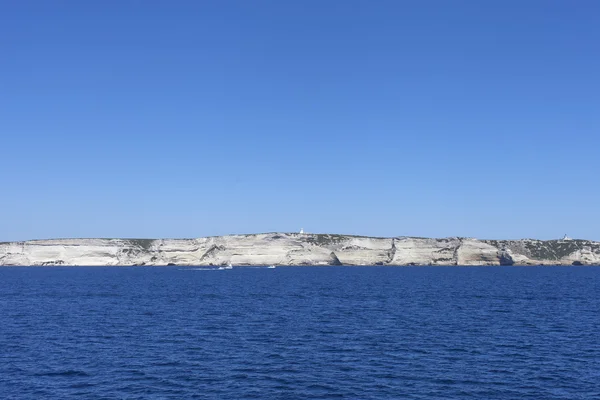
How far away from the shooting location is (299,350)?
1454 inches

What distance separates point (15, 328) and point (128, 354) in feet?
58.9

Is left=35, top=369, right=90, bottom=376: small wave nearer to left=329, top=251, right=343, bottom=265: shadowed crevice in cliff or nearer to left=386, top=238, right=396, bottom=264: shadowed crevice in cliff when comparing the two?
left=329, top=251, right=343, bottom=265: shadowed crevice in cliff

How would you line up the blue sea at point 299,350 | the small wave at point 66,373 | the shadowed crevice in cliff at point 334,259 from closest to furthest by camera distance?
the blue sea at point 299,350
the small wave at point 66,373
the shadowed crevice in cliff at point 334,259

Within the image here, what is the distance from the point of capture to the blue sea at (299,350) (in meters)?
27.8

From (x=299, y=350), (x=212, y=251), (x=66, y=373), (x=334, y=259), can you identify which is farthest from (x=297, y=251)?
(x=66, y=373)

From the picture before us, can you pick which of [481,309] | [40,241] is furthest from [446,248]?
[40,241]

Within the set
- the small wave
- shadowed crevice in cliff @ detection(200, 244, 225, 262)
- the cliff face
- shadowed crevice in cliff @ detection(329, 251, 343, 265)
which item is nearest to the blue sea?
the small wave

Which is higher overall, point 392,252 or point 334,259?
point 392,252

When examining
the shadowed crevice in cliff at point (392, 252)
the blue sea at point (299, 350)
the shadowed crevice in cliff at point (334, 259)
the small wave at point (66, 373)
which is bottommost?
the small wave at point (66, 373)

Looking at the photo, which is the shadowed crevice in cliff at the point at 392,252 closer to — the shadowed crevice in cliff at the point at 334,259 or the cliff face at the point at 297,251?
the cliff face at the point at 297,251

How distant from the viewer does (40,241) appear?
193 metres

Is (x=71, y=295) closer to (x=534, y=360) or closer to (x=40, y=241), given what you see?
(x=534, y=360)

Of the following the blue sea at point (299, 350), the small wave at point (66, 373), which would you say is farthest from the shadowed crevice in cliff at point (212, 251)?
the small wave at point (66, 373)

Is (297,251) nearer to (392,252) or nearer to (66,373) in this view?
(392,252)
